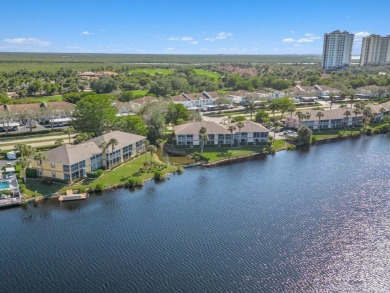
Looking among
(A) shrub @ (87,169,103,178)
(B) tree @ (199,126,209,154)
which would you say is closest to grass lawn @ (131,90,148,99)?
(B) tree @ (199,126,209,154)

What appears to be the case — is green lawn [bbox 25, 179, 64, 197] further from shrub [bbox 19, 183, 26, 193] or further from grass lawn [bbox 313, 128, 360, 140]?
grass lawn [bbox 313, 128, 360, 140]

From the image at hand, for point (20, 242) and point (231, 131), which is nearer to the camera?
point (20, 242)

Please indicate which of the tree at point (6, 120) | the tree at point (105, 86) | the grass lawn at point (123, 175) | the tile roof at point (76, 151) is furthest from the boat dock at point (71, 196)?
the tree at point (105, 86)

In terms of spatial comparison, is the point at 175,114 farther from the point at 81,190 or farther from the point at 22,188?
the point at 22,188

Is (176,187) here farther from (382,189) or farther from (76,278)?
(382,189)

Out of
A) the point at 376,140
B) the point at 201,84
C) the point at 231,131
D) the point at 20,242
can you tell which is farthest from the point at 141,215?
the point at 201,84

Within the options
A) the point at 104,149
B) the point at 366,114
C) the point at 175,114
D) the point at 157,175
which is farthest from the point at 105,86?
the point at 366,114
